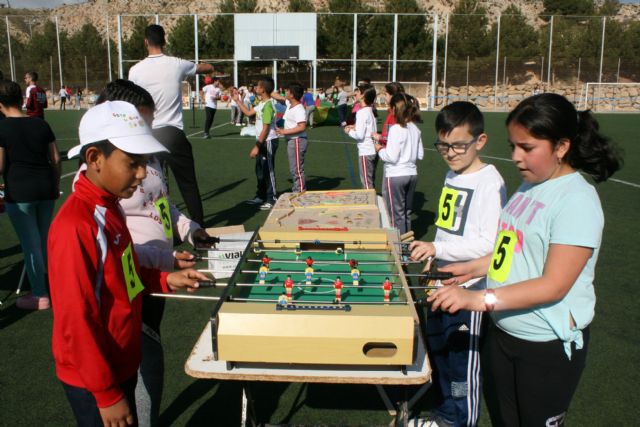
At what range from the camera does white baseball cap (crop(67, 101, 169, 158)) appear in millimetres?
2117

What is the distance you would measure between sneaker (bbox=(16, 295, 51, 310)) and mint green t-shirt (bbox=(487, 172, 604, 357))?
4.45 m

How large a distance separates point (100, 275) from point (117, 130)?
547 millimetres

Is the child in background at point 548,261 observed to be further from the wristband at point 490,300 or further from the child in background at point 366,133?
the child in background at point 366,133

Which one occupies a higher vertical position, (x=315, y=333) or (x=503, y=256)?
(x=503, y=256)

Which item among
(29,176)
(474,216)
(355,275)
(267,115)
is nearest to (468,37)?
(267,115)

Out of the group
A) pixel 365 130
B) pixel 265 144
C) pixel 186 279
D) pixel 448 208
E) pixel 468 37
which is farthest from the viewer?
pixel 468 37

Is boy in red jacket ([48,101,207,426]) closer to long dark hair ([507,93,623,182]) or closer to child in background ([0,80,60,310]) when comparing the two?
long dark hair ([507,93,623,182])

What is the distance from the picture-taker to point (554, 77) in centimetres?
4503

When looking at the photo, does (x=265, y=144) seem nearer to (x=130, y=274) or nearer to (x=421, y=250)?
(x=421, y=250)

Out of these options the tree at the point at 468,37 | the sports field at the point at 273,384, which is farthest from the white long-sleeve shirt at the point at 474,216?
the tree at the point at 468,37

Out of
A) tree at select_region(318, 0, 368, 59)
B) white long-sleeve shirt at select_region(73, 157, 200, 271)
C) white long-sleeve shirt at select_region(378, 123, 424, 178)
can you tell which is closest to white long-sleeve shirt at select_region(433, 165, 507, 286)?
white long-sleeve shirt at select_region(73, 157, 200, 271)

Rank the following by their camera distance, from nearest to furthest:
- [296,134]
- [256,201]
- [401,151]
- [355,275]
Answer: [355,275]
[401,151]
[296,134]
[256,201]

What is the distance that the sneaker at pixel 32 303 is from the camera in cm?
531

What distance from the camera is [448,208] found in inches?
134
